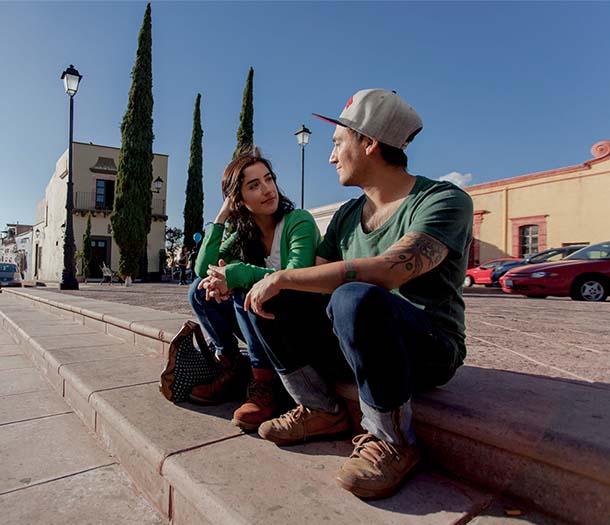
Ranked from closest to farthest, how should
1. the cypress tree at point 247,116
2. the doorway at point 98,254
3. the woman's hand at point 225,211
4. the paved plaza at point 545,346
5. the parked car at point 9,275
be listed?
the paved plaza at point 545,346 → the woman's hand at point 225,211 → the parked car at point 9,275 → the cypress tree at point 247,116 → the doorway at point 98,254

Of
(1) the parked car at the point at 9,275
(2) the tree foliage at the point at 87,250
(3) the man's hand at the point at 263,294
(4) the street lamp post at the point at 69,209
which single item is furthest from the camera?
(2) the tree foliage at the point at 87,250

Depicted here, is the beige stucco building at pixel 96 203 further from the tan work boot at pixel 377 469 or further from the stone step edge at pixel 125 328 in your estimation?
the tan work boot at pixel 377 469

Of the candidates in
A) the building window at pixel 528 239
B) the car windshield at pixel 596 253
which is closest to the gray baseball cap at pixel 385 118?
the car windshield at pixel 596 253

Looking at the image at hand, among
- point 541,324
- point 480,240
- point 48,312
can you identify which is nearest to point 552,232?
point 480,240

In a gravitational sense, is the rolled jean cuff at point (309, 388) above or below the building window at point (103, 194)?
below

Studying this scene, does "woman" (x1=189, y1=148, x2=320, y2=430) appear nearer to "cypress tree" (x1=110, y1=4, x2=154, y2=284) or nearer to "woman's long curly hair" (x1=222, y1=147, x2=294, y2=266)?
"woman's long curly hair" (x1=222, y1=147, x2=294, y2=266)

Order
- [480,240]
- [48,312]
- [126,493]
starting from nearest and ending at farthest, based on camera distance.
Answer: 1. [126,493]
2. [48,312]
3. [480,240]

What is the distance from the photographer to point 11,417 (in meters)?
2.03

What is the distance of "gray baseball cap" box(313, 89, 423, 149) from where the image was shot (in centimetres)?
135

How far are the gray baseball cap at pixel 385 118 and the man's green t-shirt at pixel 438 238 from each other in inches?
6.9

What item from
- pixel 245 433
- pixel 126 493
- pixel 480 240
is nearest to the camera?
pixel 126 493

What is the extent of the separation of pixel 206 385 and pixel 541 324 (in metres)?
2.95

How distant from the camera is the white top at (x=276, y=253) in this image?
1.76 m

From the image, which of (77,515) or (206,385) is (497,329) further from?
(77,515)
